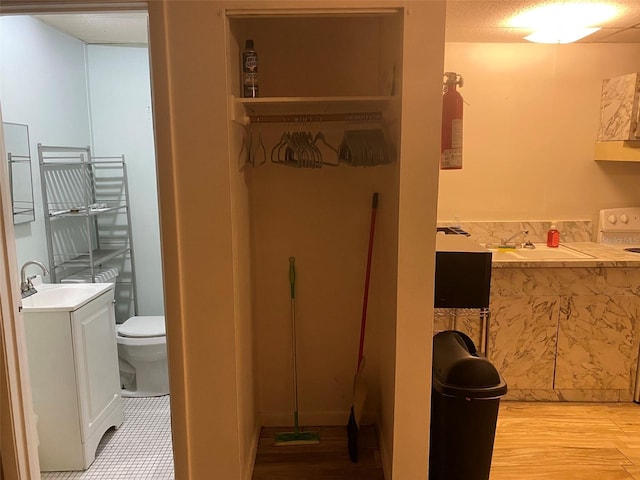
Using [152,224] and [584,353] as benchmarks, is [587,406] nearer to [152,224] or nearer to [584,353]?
[584,353]

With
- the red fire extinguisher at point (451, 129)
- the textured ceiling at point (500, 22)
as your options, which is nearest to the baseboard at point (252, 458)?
the red fire extinguisher at point (451, 129)

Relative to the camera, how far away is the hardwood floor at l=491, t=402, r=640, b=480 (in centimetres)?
257

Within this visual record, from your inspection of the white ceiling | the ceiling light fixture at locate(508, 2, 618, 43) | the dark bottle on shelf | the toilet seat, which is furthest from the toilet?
the ceiling light fixture at locate(508, 2, 618, 43)

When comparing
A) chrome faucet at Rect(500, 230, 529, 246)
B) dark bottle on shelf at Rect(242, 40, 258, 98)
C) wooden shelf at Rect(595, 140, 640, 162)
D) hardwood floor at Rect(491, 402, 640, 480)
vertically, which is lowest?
hardwood floor at Rect(491, 402, 640, 480)

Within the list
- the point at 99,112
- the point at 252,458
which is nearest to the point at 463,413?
the point at 252,458

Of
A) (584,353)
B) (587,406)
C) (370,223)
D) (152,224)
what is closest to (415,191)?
(370,223)

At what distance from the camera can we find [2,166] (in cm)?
194

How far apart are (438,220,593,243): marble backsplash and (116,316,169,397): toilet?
2.07 m

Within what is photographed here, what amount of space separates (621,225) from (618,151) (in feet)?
1.78

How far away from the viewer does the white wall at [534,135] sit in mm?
3391

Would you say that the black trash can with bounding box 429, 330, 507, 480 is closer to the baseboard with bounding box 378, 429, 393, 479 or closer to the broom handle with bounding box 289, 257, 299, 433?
the baseboard with bounding box 378, 429, 393, 479

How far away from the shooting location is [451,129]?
227 cm

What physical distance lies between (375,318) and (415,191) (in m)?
1.06

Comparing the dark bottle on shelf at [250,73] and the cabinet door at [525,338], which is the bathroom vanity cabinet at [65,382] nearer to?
the dark bottle on shelf at [250,73]
